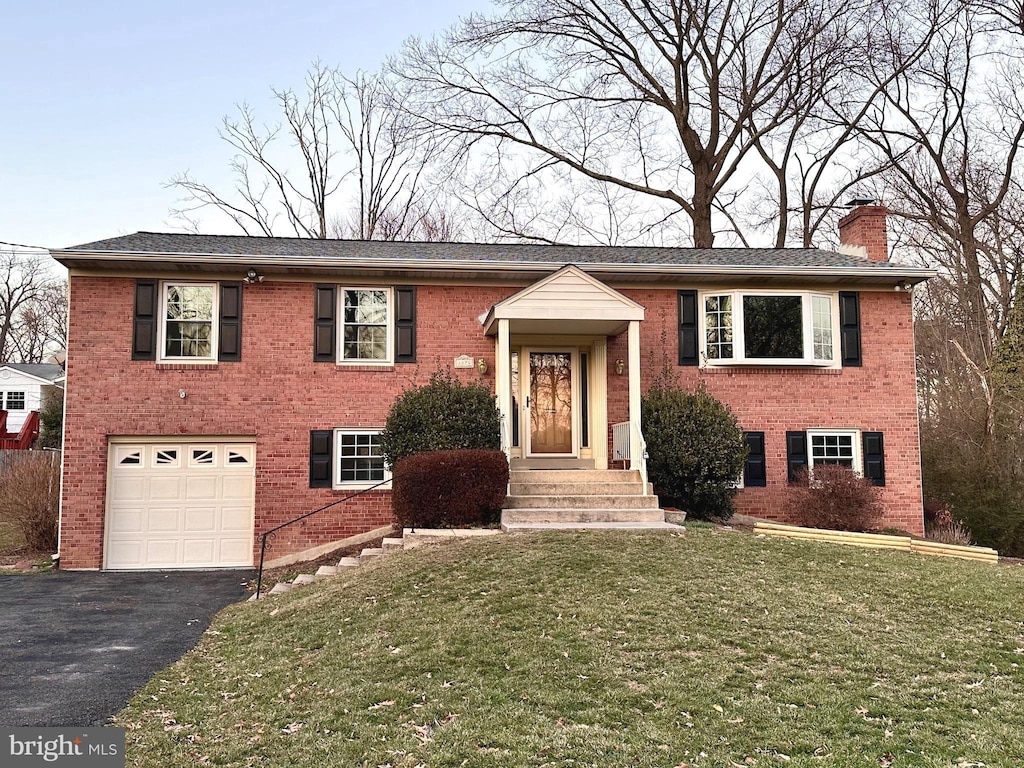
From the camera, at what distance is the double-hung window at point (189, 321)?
12938 millimetres

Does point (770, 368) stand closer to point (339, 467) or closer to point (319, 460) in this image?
point (339, 467)

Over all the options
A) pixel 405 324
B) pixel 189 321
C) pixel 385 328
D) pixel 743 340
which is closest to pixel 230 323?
pixel 189 321

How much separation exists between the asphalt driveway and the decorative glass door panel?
530cm

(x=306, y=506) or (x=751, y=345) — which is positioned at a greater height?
(x=751, y=345)

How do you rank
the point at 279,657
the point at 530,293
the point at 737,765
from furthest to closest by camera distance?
the point at 530,293, the point at 279,657, the point at 737,765

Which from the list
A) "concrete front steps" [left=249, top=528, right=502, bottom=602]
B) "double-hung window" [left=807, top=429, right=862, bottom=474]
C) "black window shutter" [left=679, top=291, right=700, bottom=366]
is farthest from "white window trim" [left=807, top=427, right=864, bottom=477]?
"concrete front steps" [left=249, top=528, right=502, bottom=602]

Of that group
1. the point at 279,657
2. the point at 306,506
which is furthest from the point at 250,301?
the point at 279,657

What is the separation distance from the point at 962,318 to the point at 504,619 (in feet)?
70.0

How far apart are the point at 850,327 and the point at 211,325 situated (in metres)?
11.0

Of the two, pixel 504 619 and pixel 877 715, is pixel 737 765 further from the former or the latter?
pixel 504 619

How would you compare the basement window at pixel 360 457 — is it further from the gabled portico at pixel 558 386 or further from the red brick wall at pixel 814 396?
the red brick wall at pixel 814 396

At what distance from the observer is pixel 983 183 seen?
23312 millimetres

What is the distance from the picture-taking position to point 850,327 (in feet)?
45.5

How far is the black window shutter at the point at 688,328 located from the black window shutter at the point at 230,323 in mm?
7493
